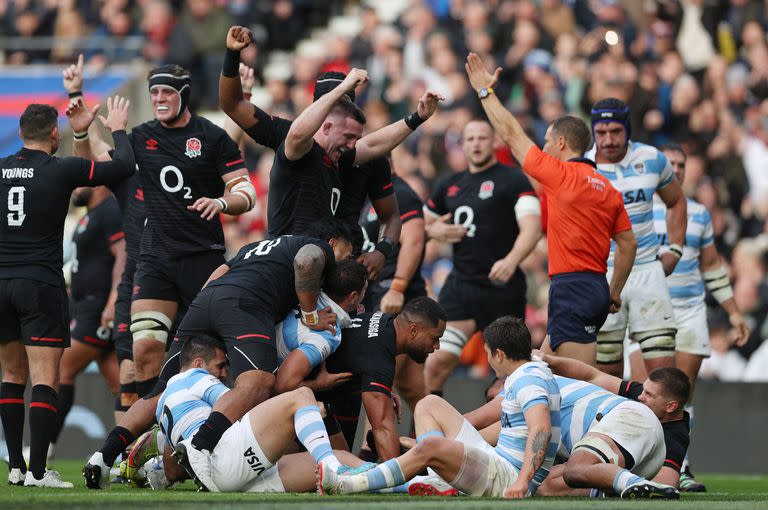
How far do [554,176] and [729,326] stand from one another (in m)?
6.60

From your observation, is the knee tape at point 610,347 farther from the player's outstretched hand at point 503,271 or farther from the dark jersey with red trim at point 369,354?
the dark jersey with red trim at point 369,354

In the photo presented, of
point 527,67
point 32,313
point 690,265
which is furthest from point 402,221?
point 527,67

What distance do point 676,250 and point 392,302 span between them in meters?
2.52

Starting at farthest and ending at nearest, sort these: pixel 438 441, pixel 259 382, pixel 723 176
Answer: pixel 723 176 < pixel 259 382 < pixel 438 441

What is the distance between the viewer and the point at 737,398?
48.7 ft

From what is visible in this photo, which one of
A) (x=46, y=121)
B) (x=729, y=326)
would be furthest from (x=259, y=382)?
(x=729, y=326)

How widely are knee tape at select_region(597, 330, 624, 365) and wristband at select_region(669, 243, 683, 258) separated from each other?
889 mm

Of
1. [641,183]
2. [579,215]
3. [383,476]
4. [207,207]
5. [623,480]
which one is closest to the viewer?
[383,476]

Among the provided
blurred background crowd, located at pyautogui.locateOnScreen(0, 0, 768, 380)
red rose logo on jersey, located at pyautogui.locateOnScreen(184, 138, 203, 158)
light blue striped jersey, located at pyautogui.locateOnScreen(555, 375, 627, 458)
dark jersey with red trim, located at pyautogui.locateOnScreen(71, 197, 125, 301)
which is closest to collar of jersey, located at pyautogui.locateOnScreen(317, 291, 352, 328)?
light blue striped jersey, located at pyautogui.locateOnScreen(555, 375, 627, 458)

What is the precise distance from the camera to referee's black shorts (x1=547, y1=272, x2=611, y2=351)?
34.8 ft

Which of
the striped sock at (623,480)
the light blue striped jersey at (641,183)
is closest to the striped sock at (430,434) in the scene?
the striped sock at (623,480)

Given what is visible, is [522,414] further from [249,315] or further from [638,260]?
[638,260]

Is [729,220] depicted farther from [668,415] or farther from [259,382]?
[259,382]

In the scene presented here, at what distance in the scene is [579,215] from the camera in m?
10.5
